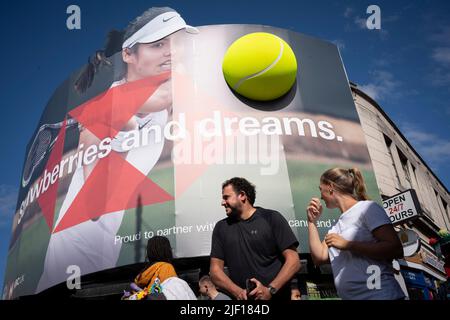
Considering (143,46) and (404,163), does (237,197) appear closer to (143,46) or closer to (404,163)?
(143,46)

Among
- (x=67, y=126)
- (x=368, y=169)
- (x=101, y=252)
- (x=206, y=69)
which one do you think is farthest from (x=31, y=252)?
(x=368, y=169)

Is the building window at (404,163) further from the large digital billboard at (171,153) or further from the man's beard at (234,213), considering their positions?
the man's beard at (234,213)

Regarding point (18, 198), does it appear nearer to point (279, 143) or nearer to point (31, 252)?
point (31, 252)

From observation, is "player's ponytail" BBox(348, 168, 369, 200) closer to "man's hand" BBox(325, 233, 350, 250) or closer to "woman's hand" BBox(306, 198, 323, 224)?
"woman's hand" BBox(306, 198, 323, 224)

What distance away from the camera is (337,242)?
126 inches

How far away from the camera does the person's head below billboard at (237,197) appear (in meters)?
3.74

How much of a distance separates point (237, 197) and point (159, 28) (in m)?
10.4

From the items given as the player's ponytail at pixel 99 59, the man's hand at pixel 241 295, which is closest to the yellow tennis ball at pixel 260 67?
the player's ponytail at pixel 99 59

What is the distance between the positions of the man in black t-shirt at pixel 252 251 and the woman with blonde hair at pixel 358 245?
31 centimetres

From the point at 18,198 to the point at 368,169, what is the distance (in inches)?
512

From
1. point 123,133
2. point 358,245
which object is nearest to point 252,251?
point 358,245

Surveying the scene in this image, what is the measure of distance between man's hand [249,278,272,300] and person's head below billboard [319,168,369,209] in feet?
3.29

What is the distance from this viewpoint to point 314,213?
355cm

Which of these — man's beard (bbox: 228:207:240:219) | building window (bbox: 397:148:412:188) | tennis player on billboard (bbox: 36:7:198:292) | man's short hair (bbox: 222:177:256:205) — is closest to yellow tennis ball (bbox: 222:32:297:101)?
tennis player on billboard (bbox: 36:7:198:292)
